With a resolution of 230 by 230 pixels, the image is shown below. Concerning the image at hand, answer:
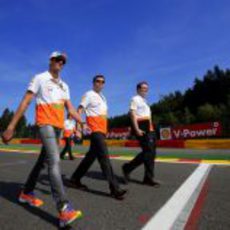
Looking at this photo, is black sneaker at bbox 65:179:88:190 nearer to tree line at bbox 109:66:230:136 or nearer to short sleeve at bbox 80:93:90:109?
short sleeve at bbox 80:93:90:109

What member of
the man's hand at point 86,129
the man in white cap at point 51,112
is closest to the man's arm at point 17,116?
the man in white cap at point 51,112

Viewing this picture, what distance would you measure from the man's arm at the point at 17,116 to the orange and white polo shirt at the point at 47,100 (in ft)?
0.33

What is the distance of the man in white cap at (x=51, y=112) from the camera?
14.1ft

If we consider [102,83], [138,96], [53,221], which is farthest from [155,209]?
[138,96]

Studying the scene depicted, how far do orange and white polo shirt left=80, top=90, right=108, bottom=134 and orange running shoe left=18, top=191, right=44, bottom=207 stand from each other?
4.79ft

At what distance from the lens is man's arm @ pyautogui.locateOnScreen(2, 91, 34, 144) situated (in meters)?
4.28

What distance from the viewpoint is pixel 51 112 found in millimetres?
4637

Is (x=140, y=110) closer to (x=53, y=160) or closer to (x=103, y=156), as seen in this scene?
(x=103, y=156)

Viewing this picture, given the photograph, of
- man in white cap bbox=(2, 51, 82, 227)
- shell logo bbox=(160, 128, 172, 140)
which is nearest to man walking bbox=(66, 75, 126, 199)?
man in white cap bbox=(2, 51, 82, 227)

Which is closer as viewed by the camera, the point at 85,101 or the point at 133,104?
the point at 85,101

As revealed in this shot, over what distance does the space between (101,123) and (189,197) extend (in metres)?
1.72

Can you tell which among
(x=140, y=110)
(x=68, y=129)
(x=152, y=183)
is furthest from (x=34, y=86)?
(x=68, y=129)

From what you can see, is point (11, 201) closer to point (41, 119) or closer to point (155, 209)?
point (41, 119)

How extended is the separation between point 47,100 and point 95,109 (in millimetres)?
1639
